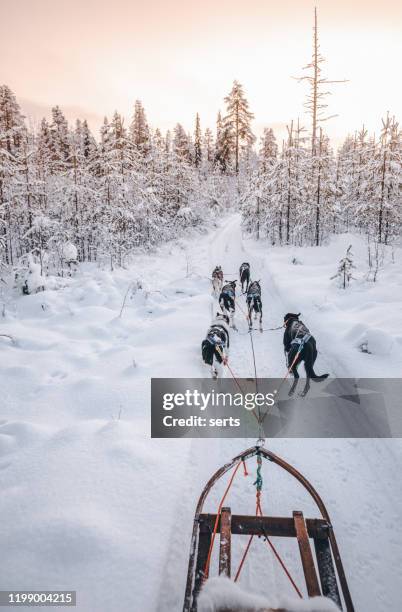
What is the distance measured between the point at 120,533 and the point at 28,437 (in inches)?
80.1

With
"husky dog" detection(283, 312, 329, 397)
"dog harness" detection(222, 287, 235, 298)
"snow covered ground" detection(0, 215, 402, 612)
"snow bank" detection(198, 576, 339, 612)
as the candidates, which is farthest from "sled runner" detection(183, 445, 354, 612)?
"dog harness" detection(222, 287, 235, 298)

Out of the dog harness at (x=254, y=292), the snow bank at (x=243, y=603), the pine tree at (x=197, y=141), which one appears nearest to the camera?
the snow bank at (x=243, y=603)

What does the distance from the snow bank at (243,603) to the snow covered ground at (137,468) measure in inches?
37.6

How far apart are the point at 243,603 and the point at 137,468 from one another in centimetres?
224

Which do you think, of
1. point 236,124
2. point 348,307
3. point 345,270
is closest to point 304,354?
point 348,307

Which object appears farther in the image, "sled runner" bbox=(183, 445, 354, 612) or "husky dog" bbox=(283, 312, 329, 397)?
"husky dog" bbox=(283, 312, 329, 397)

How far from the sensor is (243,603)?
2.03 meters

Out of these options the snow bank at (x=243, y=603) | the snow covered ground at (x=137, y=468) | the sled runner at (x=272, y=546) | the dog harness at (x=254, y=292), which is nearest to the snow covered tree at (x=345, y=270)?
the snow covered ground at (x=137, y=468)

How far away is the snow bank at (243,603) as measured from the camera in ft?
6.52

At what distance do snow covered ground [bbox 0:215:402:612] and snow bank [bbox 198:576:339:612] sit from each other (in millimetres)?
956

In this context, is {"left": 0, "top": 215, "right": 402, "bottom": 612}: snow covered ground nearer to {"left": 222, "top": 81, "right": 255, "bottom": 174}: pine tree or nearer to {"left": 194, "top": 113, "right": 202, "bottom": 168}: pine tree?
{"left": 222, "top": 81, "right": 255, "bottom": 174}: pine tree

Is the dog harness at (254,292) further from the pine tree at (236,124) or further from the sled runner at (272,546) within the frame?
A: the pine tree at (236,124)

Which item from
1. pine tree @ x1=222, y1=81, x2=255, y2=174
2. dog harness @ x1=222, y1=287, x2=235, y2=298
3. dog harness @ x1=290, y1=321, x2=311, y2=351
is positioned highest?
pine tree @ x1=222, y1=81, x2=255, y2=174

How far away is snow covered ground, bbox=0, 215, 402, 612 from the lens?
2.88 m
